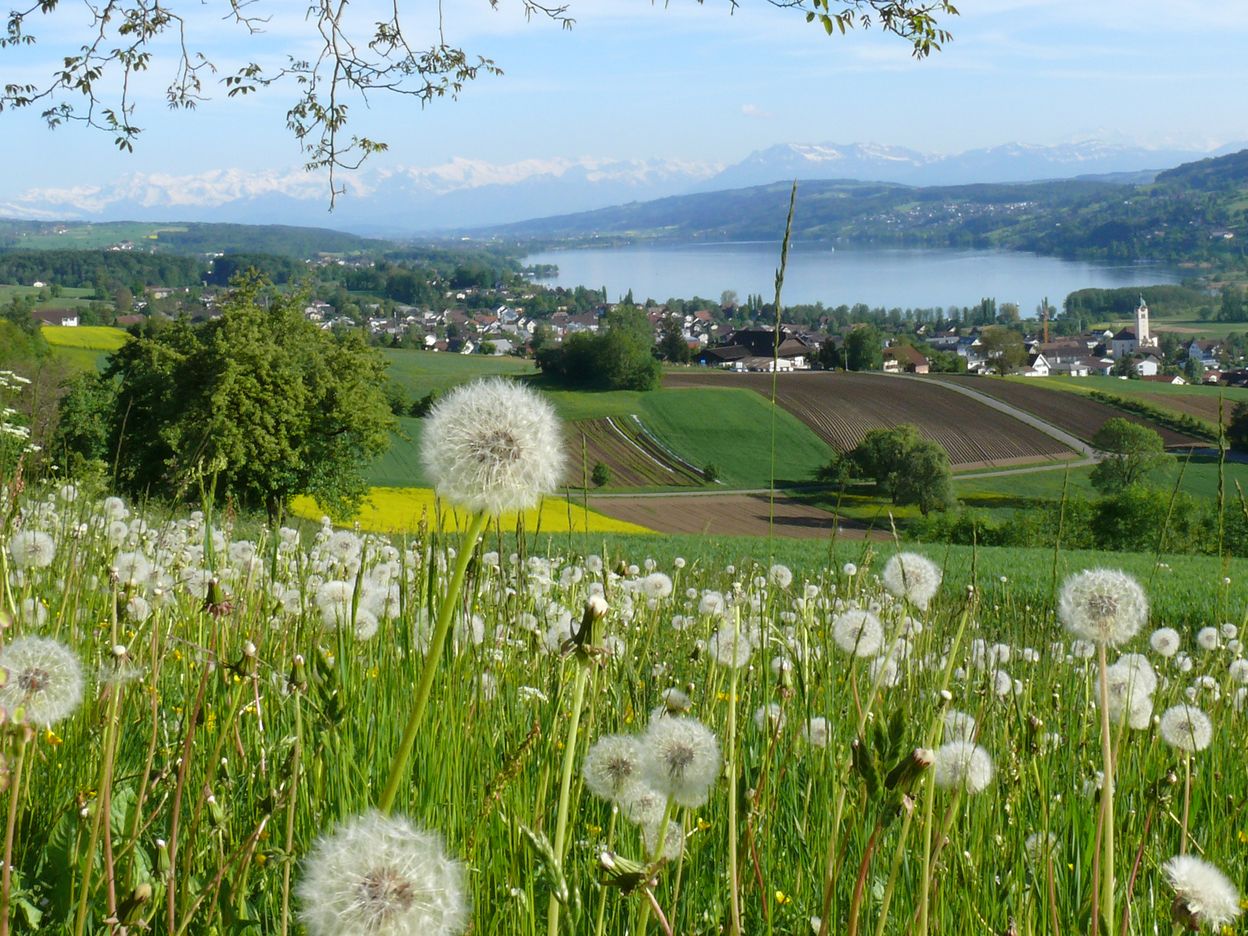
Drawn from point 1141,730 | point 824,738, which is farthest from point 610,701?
point 1141,730

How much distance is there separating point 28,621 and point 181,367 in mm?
42728

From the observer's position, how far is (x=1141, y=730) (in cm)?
310

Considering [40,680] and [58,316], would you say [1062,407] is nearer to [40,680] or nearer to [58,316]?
[40,680]

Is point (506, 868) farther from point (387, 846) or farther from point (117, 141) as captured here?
point (117, 141)

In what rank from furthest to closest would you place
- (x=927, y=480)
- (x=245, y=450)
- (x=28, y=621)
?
1. (x=927, y=480)
2. (x=245, y=450)
3. (x=28, y=621)

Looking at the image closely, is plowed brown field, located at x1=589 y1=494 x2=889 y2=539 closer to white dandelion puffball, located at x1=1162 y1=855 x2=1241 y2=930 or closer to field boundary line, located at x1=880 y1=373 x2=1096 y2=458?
field boundary line, located at x1=880 y1=373 x2=1096 y2=458

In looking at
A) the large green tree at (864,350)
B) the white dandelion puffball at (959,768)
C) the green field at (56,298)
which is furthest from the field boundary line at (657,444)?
the green field at (56,298)

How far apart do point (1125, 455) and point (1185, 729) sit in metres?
78.7

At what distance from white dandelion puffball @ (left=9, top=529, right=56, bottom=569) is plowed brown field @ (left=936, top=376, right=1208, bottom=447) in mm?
85236

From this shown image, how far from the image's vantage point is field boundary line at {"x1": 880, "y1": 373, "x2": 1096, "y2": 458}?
3169 inches

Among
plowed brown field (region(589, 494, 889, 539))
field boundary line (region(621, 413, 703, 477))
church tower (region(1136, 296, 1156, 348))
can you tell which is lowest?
plowed brown field (region(589, 494, 889, 539))

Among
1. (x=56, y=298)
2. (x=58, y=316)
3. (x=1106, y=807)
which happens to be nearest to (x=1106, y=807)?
(x=1106, y=807)

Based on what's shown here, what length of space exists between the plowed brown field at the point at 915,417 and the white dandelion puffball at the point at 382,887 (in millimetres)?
79237

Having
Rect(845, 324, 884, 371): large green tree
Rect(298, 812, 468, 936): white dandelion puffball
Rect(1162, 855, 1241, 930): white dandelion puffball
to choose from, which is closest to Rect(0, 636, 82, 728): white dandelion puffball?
Rect(298, 812, 468, 936): white dandelion puffball
